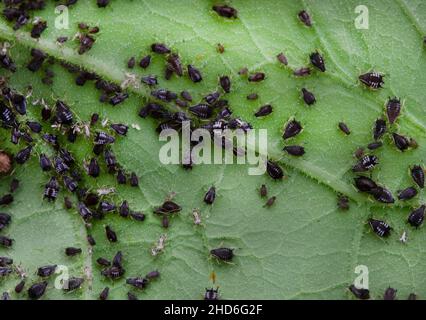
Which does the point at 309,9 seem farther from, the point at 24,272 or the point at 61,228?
the point at 24,272

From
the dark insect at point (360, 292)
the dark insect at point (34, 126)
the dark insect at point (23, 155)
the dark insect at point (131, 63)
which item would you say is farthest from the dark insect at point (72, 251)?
the dark insect at point (360, 292)

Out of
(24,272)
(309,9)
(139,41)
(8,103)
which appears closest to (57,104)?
(8,103)

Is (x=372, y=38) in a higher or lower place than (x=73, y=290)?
higher

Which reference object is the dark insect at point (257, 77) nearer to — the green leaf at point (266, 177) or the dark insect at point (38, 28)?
the green leaf at point (266, 177)

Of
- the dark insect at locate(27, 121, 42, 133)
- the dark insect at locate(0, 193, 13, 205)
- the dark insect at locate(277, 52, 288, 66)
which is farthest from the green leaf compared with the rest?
the dark insect at locate(27, 121, 42, 133)

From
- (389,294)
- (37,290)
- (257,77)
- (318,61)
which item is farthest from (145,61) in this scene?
(389,294)
